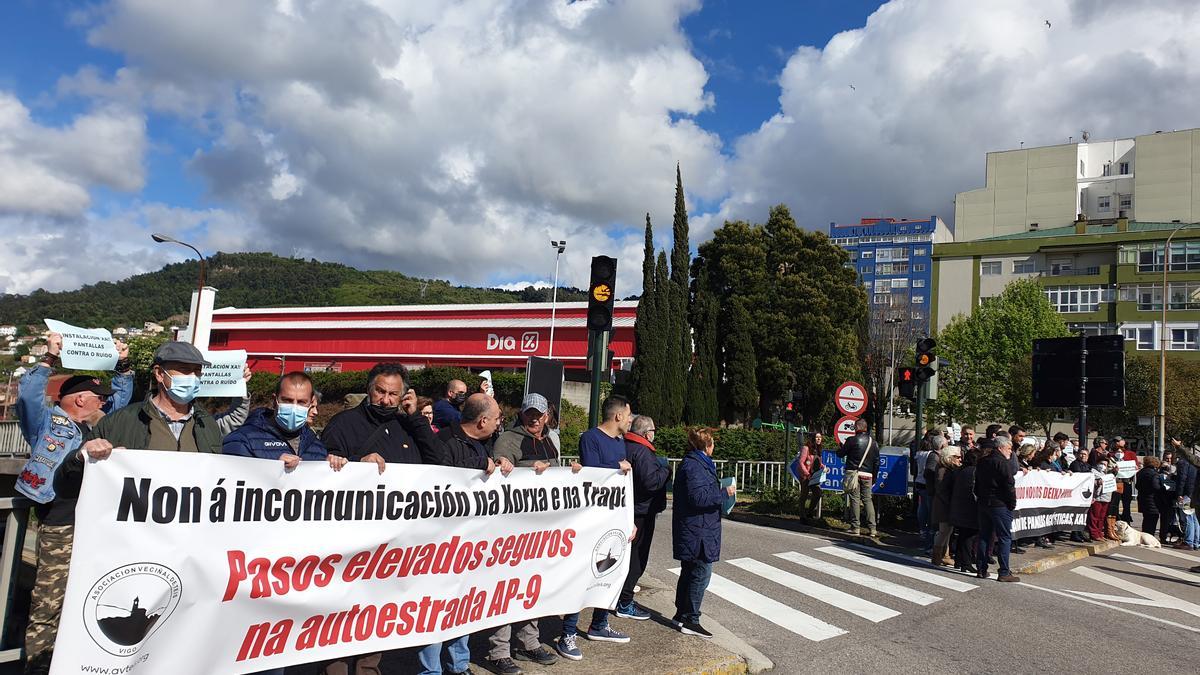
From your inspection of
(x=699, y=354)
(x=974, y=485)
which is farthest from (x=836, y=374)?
(x=974, y=485)

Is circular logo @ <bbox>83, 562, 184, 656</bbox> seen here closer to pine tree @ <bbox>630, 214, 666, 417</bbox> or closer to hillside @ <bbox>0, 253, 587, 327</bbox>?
pine tree @ <bbox>630, 214, 666, 417</bbox>

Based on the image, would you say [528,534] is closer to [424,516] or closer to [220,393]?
[424,516]

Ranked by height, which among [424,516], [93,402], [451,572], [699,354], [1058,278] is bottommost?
[451,572]

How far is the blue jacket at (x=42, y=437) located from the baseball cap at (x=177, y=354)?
594 mm

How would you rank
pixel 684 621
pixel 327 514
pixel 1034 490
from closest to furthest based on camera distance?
pixel 327 514 → pixel 684 621 → pixel 1034 490

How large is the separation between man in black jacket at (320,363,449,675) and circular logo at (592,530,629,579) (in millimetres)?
1659

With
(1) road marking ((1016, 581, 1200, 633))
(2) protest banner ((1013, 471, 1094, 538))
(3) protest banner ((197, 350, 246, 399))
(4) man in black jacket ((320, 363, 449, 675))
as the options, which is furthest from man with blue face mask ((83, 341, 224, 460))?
(2) protest banner ((1013, 471, 1094, 538))

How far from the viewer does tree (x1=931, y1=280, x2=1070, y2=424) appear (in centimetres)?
4794

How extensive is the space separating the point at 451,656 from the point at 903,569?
24.8ft

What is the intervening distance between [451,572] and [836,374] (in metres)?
37.6

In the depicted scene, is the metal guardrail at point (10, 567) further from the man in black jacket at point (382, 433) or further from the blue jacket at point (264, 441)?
the man in black jacket at point (382, 433)

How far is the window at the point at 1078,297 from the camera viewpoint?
58.7 m

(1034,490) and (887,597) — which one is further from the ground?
(1034,490)

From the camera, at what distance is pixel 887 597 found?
29.1 feet
